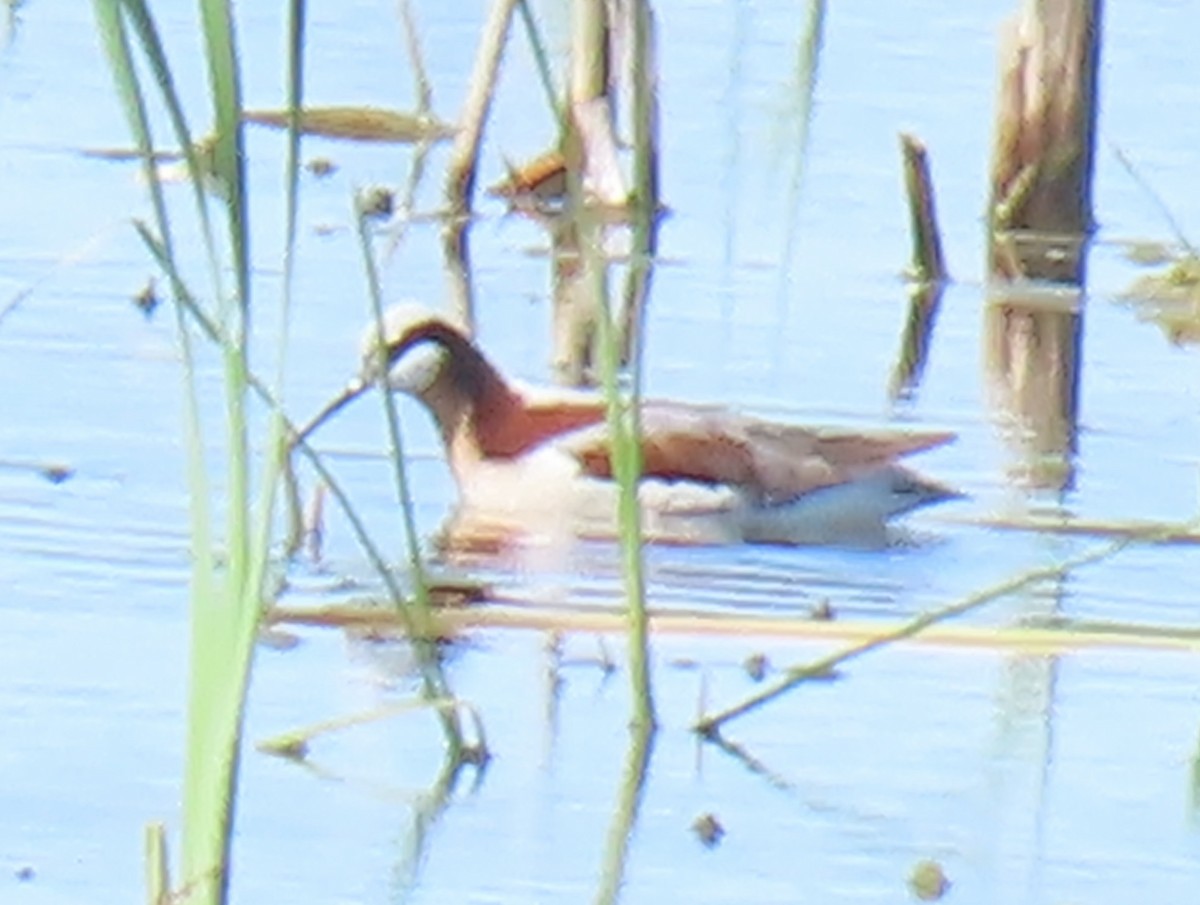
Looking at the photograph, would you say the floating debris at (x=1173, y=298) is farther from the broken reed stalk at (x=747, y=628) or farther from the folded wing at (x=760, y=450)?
the broken reed stalk at (x=747, y=628)

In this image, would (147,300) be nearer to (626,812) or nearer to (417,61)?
(417,61)

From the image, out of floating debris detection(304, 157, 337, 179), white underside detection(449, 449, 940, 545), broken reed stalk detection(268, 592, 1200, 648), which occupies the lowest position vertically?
floating debris detection(304, 157, 337, 179)

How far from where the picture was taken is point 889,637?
6.51m

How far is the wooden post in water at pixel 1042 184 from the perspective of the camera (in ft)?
36.3

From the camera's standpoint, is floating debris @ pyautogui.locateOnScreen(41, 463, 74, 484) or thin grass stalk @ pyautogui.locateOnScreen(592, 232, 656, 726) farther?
floating debris @ pyautogui.locateOnScreen(41, 463, 74, 484)

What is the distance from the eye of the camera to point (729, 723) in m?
7.03

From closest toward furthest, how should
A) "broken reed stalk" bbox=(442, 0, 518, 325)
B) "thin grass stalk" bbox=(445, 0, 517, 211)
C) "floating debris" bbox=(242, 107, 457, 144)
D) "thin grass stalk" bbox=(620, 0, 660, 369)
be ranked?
"thin grass stalk" bbox=(620, 0, 660, 369), "broken reed stalk" bbox=(442, 0, 518, 325), "thin grass stalk" bbox=(445, 0, 517, 211), "floating debris" bbox=(242, 107, 457, 144)

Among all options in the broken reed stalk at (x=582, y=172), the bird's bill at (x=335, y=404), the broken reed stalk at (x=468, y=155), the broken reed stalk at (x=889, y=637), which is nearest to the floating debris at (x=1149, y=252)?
the broken reed stalk at (x=582, y=172)

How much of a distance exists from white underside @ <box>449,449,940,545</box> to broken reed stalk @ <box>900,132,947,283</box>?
1669 mm

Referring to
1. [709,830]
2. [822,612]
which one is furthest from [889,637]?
[822,612]

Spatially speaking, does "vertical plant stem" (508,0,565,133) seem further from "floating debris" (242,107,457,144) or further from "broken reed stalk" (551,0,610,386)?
"floating debris" (242,107,457,144)

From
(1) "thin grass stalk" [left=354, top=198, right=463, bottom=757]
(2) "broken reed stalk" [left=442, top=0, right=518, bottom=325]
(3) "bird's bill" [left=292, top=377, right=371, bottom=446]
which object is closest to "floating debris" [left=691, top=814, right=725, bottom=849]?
(1) "thin grass stalk" [left=354, top=198, right=463, bottom=757]

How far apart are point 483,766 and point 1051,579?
1.93 m

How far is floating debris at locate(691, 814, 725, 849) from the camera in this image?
6371 mm
